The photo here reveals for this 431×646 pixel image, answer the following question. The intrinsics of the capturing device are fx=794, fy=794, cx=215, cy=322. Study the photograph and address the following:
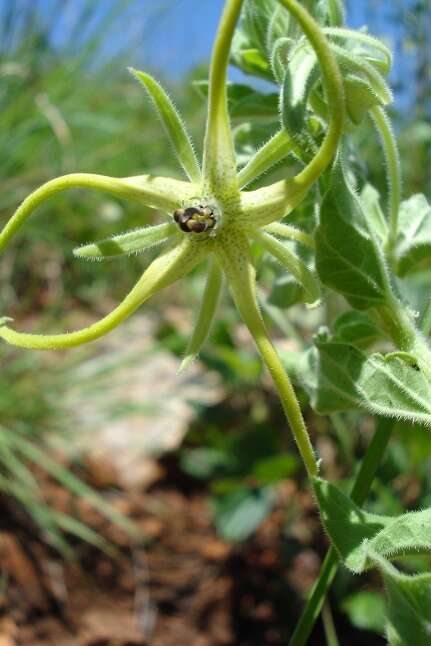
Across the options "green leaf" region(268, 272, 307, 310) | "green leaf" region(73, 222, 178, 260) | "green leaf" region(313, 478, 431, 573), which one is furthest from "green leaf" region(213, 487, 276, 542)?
"green leaf" region(73, 222, 178, 260)

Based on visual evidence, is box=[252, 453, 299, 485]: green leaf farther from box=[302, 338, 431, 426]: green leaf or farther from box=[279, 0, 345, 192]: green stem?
box=[279, 0, 345, 192]: green stem

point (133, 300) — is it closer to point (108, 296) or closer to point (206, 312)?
point (206, 312)

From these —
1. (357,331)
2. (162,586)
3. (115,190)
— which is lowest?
(162,586)

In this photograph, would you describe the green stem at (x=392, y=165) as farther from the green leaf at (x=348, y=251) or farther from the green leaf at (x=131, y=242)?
the green leaf at (x=131, y=242)

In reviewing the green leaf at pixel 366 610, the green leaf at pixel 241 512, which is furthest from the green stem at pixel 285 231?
the green leaf at pixel 241 512

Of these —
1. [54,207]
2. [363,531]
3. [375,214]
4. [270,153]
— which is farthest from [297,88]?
[54,207]

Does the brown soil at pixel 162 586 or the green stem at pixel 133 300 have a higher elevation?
the green stem at pixel 133 300

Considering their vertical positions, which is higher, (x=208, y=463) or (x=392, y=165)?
(x=392, y=165)
